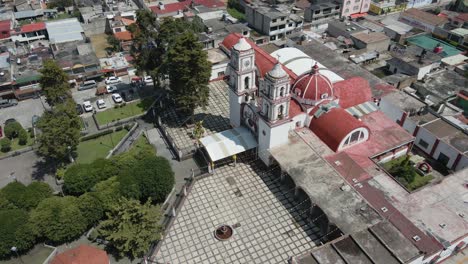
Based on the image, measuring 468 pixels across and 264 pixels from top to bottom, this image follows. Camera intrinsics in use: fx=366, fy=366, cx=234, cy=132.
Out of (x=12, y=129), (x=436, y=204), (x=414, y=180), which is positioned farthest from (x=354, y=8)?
(x=12, y=129)

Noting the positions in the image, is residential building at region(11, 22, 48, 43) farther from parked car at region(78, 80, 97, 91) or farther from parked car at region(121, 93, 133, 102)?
parked car at region(121, 93, 133, 102)

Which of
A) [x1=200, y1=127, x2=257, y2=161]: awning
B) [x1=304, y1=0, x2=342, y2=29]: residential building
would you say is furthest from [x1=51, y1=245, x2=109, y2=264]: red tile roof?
[x1=304, y1=0, x2=342, y2=29]: residential building

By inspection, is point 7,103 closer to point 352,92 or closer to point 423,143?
point 352,92

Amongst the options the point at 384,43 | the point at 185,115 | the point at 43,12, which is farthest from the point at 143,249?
the point at 43,12

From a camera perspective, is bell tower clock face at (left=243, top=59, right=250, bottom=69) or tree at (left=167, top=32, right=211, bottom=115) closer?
bell tower clock face at (left=243, top=59, right=250, bottom=69)

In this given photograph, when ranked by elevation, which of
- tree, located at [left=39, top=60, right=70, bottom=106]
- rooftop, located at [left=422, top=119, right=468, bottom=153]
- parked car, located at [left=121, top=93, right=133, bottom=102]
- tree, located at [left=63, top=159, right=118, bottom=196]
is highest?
tree, located at [left=39, top=60, right=70, bottom=106]

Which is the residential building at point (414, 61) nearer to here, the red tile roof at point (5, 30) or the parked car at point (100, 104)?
the parked car at point (100, 104)
